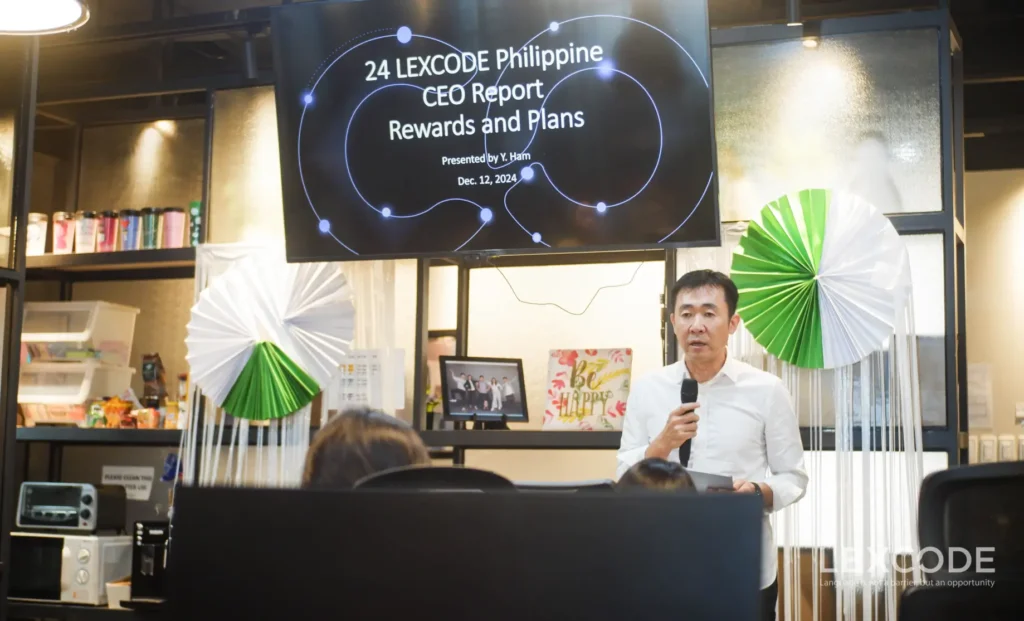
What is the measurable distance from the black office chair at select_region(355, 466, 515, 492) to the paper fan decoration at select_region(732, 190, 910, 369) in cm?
256

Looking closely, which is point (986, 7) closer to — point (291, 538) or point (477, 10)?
point (477, 10)

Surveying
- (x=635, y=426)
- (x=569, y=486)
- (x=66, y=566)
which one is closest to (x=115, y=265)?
(x=66, y=566)

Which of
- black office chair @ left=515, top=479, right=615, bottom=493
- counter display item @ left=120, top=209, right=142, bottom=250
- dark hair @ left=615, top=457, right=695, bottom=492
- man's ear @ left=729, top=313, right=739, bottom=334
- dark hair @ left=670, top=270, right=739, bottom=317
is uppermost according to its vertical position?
counter display item @ left=120, top=209, right=142, bottom=250

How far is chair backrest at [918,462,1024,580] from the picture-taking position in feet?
4.00

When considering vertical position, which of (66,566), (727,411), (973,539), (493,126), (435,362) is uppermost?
(493,126)

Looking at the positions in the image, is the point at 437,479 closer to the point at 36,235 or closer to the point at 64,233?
the point at 64,233

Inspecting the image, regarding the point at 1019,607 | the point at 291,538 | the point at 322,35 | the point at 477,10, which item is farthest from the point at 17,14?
the point at 1019,607

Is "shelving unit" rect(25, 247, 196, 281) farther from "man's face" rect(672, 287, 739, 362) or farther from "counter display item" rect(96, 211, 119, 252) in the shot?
"man's face" rect(672, 287, 739, 362)

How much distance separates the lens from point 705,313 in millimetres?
3252

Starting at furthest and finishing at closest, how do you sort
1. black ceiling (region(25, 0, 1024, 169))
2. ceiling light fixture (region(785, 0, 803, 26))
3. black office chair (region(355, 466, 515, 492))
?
black ceiling (region(25, 0, 1024, 169)) < ceiling light fixture (region(785, 0, 803, 26)) < black office chair (region(355, 466, 515, 492))

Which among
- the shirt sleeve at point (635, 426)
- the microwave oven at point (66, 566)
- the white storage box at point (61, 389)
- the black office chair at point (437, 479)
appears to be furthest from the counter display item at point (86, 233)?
the black office chair at point (437, 479)

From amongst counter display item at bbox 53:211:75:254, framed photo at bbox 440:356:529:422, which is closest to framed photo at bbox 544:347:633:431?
framed photo at bbox 440:356:529:422

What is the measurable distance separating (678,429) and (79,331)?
11.4 ft

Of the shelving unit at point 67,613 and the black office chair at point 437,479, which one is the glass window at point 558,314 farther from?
the black office chair at point 437,479
